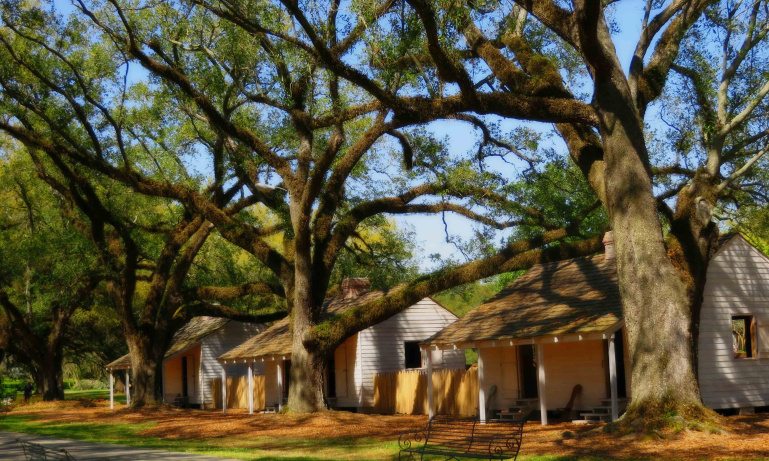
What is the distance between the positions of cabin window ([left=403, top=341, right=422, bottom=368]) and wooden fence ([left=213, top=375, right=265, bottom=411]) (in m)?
7.14

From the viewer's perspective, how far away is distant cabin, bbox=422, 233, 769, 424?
20.4 meters

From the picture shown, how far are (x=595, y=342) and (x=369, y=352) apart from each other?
404 inches

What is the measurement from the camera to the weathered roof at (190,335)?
38.3 metres

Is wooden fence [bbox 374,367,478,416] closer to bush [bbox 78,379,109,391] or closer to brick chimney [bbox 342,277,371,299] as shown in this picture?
brick chimney [bbox 342,277,371,299]

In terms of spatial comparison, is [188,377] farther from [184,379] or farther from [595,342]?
[595,342]

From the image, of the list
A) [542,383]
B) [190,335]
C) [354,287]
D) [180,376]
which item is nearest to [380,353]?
[354,287]

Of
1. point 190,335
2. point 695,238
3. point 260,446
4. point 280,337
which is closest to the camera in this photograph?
point 695,238

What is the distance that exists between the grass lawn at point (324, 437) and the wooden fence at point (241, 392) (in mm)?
3481

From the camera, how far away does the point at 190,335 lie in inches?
1597

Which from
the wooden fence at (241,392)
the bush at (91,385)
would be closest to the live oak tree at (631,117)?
the wooden fence at (241,392)

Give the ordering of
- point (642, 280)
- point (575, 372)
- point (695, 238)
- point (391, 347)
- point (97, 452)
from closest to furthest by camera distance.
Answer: point (642, 280), point (695, 238), point (97, 452), point (575, 372), point (391, 347)

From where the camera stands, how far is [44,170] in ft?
104

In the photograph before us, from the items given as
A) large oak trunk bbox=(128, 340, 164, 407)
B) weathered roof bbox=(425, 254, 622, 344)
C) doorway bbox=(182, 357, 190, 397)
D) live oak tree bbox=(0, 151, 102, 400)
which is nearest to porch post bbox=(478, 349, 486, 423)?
weathered roof bbox=(425, 254, 622, 344)

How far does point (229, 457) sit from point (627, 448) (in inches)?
296
